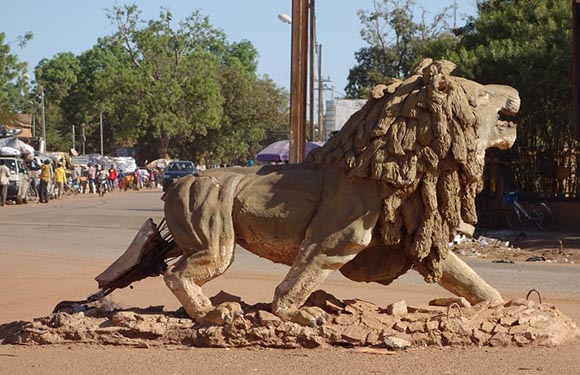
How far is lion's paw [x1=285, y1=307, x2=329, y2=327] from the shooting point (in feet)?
21.9

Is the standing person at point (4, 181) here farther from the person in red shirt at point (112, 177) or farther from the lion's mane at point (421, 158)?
the lion's mane at point (421, 158)

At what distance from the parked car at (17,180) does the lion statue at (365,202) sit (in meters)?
28.3

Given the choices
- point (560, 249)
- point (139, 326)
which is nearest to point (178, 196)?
point (139, 326)

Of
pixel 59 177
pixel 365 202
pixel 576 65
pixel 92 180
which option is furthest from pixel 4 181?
pixel 365 202

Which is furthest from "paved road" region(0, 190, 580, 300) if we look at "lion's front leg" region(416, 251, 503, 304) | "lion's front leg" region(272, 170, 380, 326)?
"lion's front leg" region(272, 170, 380, 326)

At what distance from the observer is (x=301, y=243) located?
6.92 metres

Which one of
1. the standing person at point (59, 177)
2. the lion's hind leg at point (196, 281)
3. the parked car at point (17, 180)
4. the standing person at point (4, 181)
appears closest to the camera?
the lion's hind leg at point (196, 281)

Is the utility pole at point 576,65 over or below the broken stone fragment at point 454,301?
over

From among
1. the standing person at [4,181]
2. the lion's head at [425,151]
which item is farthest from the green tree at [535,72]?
the standing person at [4,181]

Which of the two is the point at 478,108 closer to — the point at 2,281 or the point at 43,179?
the point at 2,281

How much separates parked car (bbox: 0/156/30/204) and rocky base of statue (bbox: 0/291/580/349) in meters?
27.9

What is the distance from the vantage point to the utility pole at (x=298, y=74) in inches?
582

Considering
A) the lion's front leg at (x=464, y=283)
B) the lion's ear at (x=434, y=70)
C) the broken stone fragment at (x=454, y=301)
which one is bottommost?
the broken stone fragment at (x=454, y=301)

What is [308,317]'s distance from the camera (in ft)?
21.9
